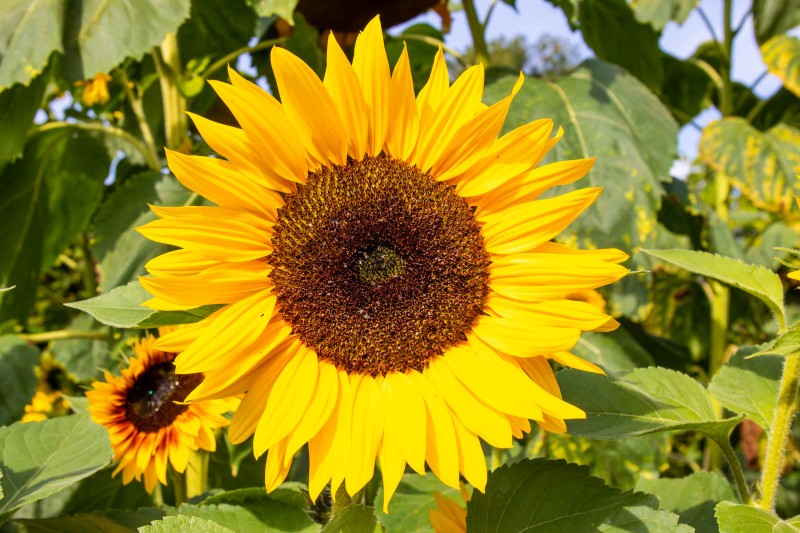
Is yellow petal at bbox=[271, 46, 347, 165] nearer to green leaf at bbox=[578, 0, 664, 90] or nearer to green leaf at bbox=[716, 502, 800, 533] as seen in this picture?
green leaf at bbox=[716, 502, 800, 533]

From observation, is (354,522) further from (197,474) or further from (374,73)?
(197,474)

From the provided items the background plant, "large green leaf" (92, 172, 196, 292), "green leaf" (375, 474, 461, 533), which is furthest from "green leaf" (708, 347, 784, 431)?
"large green leaf" (92, 172, 196, 292)

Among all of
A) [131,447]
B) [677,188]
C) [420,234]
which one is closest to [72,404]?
[131,447]

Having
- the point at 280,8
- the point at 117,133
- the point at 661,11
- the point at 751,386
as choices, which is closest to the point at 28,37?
the point at 117,133

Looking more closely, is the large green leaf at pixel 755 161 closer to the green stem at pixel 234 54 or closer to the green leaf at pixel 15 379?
the green stem at pixel 234 54

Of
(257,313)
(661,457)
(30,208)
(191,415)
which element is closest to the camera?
(257,313)

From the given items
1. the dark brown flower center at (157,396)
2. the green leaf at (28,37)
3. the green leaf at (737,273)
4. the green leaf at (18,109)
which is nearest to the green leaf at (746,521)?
the green leaf at (737,273)

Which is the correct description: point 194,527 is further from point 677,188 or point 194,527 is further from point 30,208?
point 677,188
